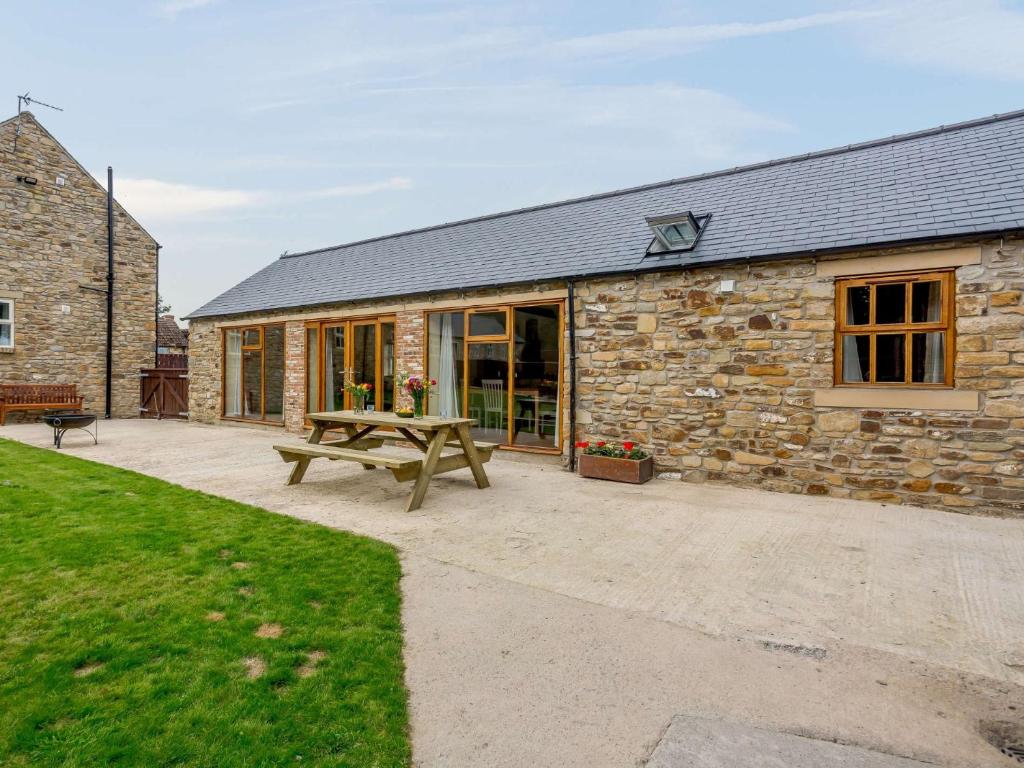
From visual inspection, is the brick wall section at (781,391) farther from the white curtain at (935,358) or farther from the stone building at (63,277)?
the stone building at (63,277)

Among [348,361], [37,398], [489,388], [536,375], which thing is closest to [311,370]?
[348,361]

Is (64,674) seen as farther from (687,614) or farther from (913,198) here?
(913,198)

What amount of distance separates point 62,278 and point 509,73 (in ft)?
41.3

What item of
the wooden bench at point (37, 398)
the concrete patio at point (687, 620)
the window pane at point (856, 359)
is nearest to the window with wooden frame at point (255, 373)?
the wooden bench at point (37, 398)

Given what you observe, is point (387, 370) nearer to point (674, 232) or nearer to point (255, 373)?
point (255, 373)

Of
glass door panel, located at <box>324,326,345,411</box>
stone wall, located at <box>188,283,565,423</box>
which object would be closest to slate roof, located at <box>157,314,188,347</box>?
stone wall, located at <box>188,283,565,423</box>

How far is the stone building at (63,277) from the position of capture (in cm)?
1270

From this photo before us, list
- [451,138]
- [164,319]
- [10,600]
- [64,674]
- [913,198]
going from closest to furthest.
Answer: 1. [64,674]
2. [10,600]
3. [913,198]
4. [451,138]
5. [164,319]

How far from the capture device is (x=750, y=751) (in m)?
1.86

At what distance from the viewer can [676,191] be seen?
9211 millimetres

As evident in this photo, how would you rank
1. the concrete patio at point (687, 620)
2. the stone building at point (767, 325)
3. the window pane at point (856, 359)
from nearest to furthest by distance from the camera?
the concrete patio at point (687, 620) → the stone building at point (767, 325) → the window pane at point (856, 359)

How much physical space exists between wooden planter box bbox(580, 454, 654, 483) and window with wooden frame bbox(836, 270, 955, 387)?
2439mm

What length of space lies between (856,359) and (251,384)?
470 inches

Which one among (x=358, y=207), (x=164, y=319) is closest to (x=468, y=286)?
(x=358, y=207)
